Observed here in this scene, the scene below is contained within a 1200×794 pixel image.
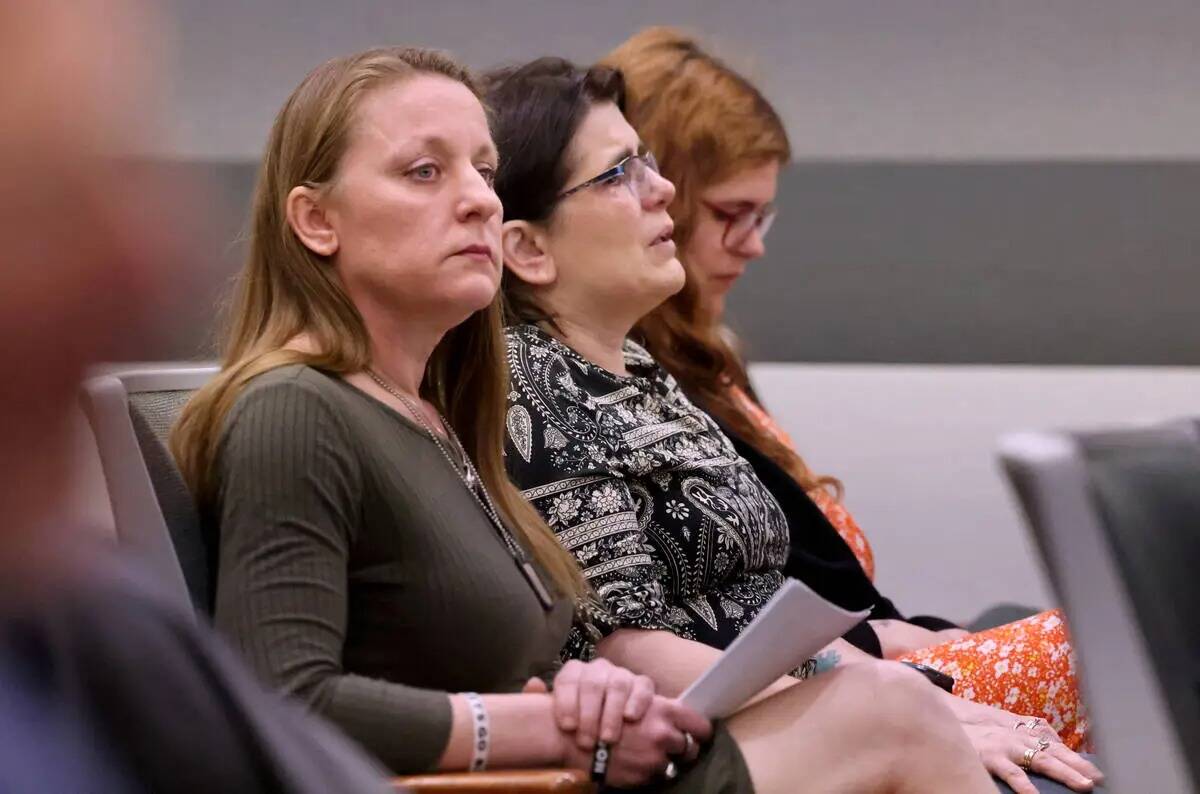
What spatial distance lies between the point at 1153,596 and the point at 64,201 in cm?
79

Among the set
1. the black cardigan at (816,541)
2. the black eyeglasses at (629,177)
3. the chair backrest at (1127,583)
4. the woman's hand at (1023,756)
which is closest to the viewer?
the chair backrest at (1127,583)

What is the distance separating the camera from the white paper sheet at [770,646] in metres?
1.53

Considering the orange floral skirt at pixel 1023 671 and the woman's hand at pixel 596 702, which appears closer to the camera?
the woman's hand at pixel 596 702

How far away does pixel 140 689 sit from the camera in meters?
0.62

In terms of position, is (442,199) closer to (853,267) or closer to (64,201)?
(64,201)

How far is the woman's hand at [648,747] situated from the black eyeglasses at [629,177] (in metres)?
0.88

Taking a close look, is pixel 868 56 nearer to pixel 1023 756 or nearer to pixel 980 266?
pixel 980 266

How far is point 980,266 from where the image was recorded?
3879 millimetres

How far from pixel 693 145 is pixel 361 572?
4.47 ft

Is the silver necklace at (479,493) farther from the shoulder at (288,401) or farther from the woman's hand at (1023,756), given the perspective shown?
the woman's hand at (1023,756)

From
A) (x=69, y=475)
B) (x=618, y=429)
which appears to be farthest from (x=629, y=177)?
(x=69, y=475)

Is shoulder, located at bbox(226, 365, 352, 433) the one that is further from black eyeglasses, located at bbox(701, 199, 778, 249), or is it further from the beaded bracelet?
black eyeglasses, located at bbox(701, 199, 778, 249)

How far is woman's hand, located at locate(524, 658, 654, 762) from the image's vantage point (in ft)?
5.36

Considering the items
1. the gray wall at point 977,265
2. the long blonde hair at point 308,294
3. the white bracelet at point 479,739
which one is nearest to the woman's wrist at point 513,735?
the white bracelet at point 479,739
